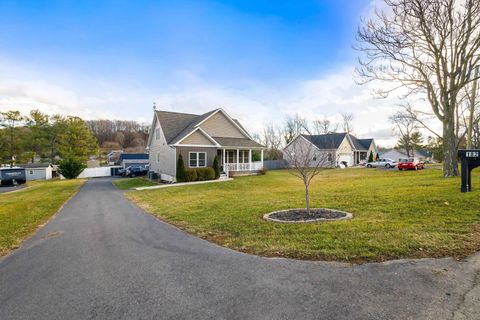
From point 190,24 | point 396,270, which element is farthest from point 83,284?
point 190,24

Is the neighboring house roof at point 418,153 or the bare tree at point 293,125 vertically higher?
the bare tree at point 293,125

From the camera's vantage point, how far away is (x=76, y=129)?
43.0m

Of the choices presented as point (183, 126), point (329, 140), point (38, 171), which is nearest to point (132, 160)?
point (38, 171)

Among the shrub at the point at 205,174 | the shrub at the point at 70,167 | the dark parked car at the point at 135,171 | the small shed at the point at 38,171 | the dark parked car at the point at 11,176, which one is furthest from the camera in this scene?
the small shed at the point at 38,171

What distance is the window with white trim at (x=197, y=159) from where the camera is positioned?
2214cm

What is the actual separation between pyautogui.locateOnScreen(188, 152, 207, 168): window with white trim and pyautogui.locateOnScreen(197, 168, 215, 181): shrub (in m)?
1.13

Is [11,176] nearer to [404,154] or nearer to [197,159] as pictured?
[197,159]

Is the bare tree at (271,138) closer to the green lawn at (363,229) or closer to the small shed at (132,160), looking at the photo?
the small shed at (132,160)

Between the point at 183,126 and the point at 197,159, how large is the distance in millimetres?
5235

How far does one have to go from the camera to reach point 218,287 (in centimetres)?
347

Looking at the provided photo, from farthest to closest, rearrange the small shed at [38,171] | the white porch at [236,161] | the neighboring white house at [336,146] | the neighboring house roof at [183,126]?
the small shed at [38,171], the neighboring white house at [336,146], the white porch at [236,161], the neighboring house roof at [183,126]

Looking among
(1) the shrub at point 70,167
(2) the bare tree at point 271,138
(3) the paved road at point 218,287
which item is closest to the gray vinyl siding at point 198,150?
(3) the paved road at point 218,287

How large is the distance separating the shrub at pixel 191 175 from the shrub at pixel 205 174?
0.33m

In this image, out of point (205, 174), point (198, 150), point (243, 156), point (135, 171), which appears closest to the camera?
point (205, 174)
